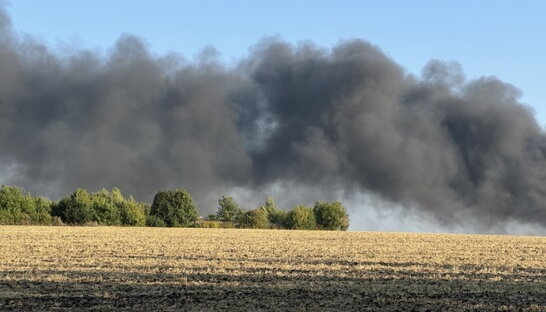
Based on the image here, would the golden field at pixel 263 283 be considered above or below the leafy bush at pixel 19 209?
below

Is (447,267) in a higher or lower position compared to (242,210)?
lower

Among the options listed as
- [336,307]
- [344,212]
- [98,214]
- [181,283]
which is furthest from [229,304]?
[344,212]

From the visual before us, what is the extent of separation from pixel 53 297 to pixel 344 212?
97304 mm

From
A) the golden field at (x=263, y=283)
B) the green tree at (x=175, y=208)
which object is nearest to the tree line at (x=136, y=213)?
the green tree at (x=175, y=208)

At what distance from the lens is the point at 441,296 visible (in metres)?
20.0

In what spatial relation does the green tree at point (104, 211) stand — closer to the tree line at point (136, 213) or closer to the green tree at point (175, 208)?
the tree line at point (136, 213)

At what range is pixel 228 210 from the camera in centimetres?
12400

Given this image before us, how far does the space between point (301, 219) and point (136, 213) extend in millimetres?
26395

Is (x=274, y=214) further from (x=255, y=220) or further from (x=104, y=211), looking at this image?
(x=104, y=211)

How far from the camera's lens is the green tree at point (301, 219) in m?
112

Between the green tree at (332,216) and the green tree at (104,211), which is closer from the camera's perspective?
the green tree at (104,211)

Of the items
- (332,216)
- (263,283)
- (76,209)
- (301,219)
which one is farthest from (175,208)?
(263,283)

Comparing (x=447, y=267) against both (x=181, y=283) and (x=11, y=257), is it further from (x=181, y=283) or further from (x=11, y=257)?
(x=11, y=257)

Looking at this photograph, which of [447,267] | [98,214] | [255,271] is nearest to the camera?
[255,271]
